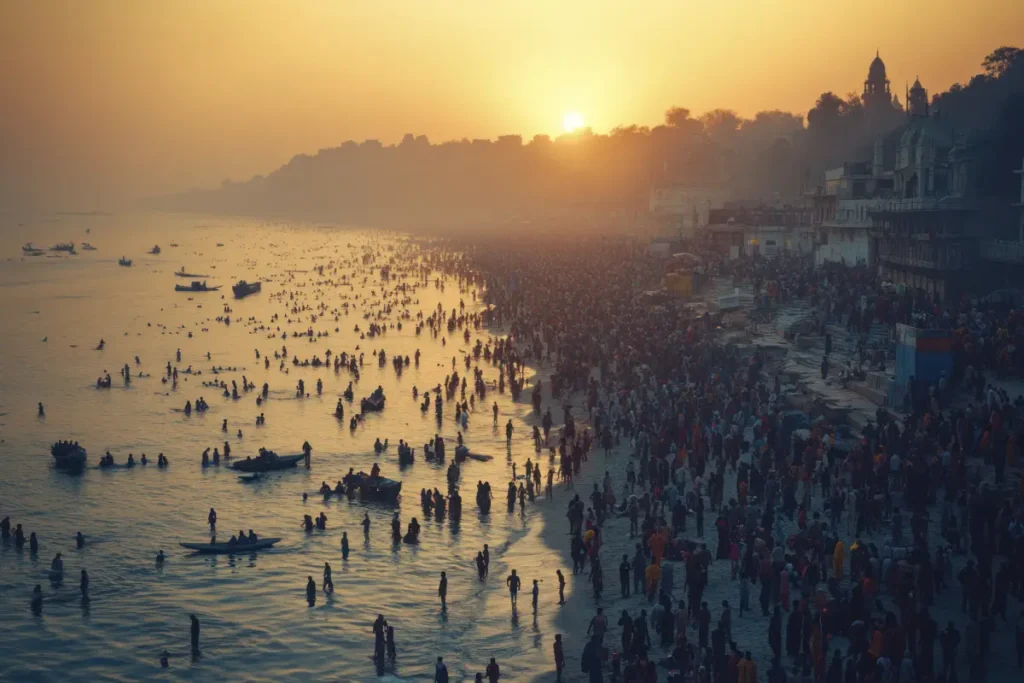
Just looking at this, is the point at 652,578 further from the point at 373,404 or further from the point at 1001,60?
the point at 1001,60

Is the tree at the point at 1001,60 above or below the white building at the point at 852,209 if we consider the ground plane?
above

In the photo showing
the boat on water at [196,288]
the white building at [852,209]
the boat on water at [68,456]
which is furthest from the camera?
the boat on water at [196,288]

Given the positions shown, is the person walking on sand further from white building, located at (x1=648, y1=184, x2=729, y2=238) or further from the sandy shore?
white building, located at (x1=648, y1=184, x2=729, y2=238)

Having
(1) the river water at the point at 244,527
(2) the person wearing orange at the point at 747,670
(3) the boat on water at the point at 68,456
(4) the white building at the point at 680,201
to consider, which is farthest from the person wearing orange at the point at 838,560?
(4) the white building at the point at 680,201

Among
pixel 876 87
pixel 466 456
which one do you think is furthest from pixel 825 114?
pixel 466 456

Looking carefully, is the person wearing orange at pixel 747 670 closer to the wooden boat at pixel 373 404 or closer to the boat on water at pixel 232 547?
the boat on water at pixel 232 547
